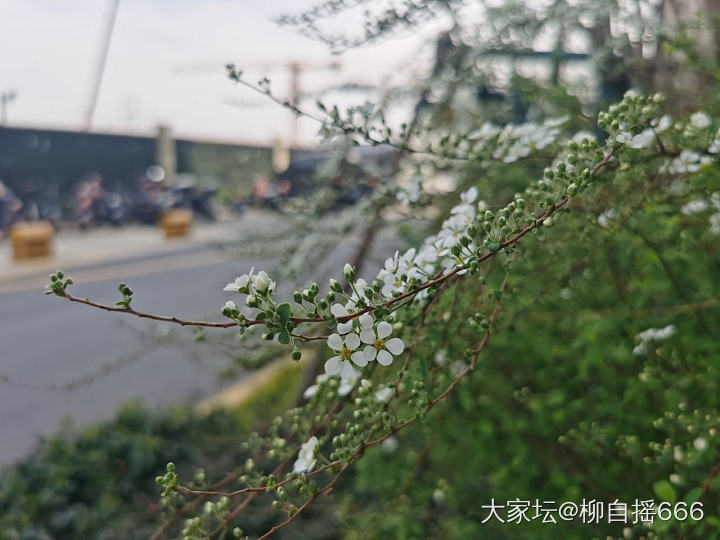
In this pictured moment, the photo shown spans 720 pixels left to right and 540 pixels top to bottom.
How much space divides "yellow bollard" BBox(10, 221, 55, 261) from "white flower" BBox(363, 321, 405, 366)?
35.5ft

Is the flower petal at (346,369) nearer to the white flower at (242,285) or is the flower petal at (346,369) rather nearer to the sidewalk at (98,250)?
the white flower at (242,285)

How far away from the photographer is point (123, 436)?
3.16m

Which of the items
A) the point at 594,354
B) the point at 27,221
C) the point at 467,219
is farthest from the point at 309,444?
the point at 27,221

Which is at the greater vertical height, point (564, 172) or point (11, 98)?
point (564, 172)

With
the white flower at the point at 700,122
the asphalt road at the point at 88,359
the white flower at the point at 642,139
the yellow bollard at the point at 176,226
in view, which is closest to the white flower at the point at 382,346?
the white flower at the point at 642,139

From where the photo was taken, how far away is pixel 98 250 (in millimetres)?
11398

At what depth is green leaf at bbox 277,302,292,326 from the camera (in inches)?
29.1

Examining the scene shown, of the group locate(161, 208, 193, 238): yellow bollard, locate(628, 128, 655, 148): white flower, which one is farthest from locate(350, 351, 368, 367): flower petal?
locate(161, 208, 193, 238): yellow bollard

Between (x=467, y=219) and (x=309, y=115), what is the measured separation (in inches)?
16.9

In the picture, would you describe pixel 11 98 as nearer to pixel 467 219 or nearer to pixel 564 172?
pixel 467 219

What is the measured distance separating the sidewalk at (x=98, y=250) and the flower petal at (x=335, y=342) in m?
6.81

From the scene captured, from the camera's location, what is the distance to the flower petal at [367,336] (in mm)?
802

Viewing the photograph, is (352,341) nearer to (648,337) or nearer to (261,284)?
(261,284)

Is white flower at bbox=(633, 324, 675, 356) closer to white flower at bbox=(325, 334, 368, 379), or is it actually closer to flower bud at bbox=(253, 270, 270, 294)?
white flower at bbox=(325, 334, 368, 379)
